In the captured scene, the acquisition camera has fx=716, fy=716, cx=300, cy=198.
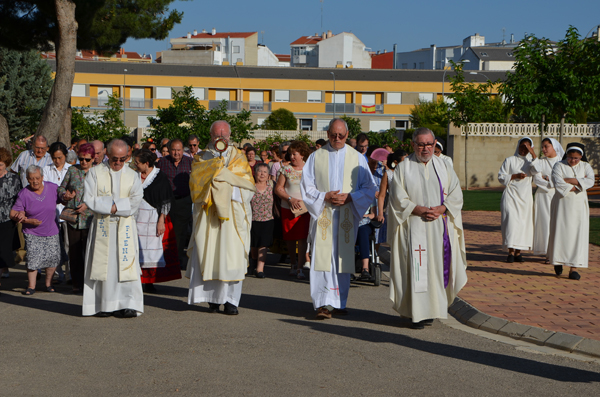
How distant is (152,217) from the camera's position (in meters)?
8.85

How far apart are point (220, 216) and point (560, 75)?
16.0m

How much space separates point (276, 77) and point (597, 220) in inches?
2187

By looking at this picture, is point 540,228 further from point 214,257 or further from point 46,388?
point 46,388

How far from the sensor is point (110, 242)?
768 cm

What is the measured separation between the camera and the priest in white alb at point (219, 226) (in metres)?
7.85

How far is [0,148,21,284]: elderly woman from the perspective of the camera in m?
9.13

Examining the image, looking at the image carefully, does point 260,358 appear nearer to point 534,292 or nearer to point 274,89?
point 534,292

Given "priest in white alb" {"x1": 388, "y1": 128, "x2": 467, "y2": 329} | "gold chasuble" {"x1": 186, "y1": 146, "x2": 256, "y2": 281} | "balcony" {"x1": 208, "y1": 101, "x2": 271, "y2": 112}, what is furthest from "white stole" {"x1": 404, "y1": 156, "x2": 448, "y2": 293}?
"balcony" {"x1": 208, "y1": 101, "x2": 271, "y2": 112}

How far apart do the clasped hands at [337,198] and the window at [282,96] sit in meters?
64.9

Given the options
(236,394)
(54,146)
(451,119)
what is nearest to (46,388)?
(236,394)

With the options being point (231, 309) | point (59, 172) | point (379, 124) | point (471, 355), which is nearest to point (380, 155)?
point (231, 309)

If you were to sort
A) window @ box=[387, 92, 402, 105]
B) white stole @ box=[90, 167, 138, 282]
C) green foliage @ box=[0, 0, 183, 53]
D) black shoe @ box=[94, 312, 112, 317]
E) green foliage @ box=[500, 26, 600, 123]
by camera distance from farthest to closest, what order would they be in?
window @ box=[387, 92, 402, 105] → green foliage @ box=[500, 26, 600, 123] → green foliage @ box=[0, 0, 183, 53] → black shoe @ box=[94, 312, 112, 317] → white stole @ box=[90, 167, 138, 282]

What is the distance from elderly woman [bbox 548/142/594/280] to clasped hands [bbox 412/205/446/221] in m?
3.66

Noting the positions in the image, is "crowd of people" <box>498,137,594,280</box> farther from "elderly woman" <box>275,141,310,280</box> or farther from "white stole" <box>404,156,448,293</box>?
"white stole" <box>404,156,448,293</box>
